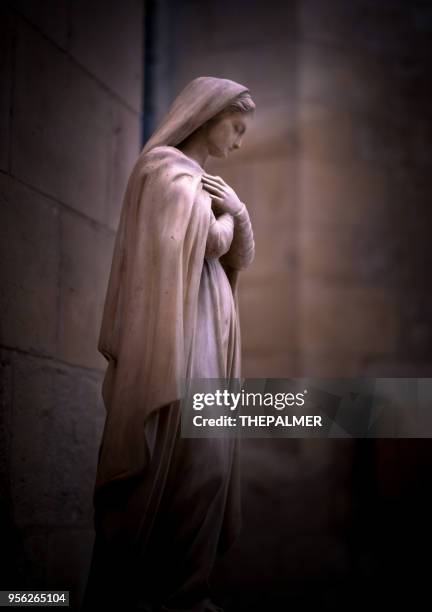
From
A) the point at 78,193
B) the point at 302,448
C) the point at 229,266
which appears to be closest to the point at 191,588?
the point at 229,266

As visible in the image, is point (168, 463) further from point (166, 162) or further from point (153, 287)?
point (166, 162)

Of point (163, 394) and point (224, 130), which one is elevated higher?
point (224, 130)

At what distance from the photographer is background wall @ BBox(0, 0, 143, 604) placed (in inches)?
139

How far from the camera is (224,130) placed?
323 cm

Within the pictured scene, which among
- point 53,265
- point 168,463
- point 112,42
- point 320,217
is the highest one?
point 112,42

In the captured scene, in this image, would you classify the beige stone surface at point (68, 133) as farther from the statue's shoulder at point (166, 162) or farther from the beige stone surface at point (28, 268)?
the statue's shoulder at point (166, 162)

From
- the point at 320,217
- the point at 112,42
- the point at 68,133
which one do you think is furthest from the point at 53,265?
the point at 320,217

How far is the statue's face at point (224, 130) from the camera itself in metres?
3.23

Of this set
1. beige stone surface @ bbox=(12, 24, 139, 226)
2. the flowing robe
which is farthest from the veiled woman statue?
beige stone surface @ bbox=(12, 24, 139, 226)

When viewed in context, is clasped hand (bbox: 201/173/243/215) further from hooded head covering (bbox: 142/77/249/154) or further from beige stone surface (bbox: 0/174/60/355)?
beige stone surface (bbox: 0/174/60/355)

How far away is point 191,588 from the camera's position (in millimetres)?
2732

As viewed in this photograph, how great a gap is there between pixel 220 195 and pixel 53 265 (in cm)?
100

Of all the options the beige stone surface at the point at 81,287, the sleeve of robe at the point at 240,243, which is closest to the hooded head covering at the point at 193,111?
the sleeve of robe at the point at 240,243

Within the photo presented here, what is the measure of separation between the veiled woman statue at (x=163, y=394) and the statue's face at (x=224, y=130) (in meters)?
0.12
